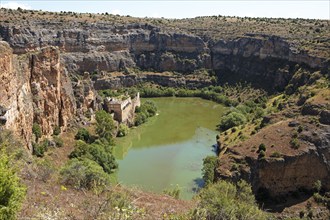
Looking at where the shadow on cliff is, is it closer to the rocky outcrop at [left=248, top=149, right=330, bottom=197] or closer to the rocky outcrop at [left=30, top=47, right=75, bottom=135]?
the rocky outcrop at [left=248, top=149, right=330, bottom=197]

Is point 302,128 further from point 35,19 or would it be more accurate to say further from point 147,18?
point 147,18

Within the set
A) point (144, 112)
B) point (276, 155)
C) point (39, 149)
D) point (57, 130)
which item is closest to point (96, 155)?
point (39, 149)

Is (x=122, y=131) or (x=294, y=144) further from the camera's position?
(x=122, y=131)

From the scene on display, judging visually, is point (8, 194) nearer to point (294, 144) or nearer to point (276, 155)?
point (276, 155)

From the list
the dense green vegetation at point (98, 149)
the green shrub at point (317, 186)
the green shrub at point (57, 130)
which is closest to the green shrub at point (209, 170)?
the green shrub at point (317, 186)

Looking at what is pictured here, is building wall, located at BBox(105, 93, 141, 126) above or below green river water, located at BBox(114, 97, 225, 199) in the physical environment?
above

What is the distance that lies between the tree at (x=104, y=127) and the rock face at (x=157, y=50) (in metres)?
33.5

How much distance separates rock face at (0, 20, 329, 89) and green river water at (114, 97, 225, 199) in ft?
56.4

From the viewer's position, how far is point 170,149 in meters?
53.2

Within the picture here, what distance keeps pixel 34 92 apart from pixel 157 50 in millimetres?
61692

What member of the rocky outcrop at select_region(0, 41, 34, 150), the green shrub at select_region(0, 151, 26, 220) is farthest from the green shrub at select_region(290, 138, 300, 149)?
the green shrub at select_region(0, 151, 26, 220)

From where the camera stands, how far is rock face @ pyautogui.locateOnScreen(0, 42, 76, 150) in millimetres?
34875

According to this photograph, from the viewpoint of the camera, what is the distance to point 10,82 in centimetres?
3559

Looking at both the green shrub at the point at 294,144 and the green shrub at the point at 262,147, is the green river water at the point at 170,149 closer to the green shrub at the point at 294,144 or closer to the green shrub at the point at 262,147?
the green shrub at the point at 262,147
